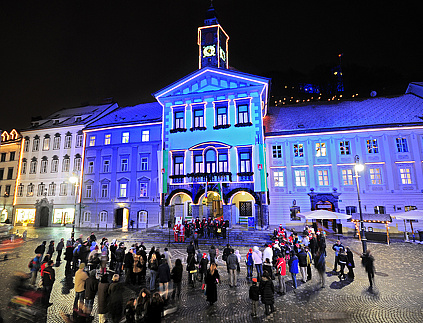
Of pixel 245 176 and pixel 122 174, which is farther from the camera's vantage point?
pixel 122 174

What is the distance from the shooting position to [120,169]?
3641 cm

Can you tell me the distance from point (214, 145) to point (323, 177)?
14.6m

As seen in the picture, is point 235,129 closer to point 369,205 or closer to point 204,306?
Result: point 369,205

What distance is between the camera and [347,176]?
31406mm

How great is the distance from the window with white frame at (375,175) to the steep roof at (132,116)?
2839 cm

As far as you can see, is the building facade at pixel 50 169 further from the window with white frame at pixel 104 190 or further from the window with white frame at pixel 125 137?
the window with white frame at pixel 125 137

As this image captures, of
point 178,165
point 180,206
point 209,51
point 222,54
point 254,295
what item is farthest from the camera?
point 222,54

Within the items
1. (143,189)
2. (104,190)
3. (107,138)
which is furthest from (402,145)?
(104,190)

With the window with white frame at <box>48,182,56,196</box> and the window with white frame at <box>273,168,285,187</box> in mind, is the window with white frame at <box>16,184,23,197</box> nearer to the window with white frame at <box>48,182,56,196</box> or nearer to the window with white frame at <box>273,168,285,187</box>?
the window with white frame at <box>48,182,56,196</box>

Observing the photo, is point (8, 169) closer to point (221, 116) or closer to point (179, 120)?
point (179, 120)

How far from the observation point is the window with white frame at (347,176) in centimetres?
3117

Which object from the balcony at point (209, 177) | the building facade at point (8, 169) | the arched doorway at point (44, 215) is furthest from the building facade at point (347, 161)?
the building facade at point (8, 169)

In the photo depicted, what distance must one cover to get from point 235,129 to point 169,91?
1037cm

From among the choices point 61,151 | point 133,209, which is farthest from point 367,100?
point 61,151
